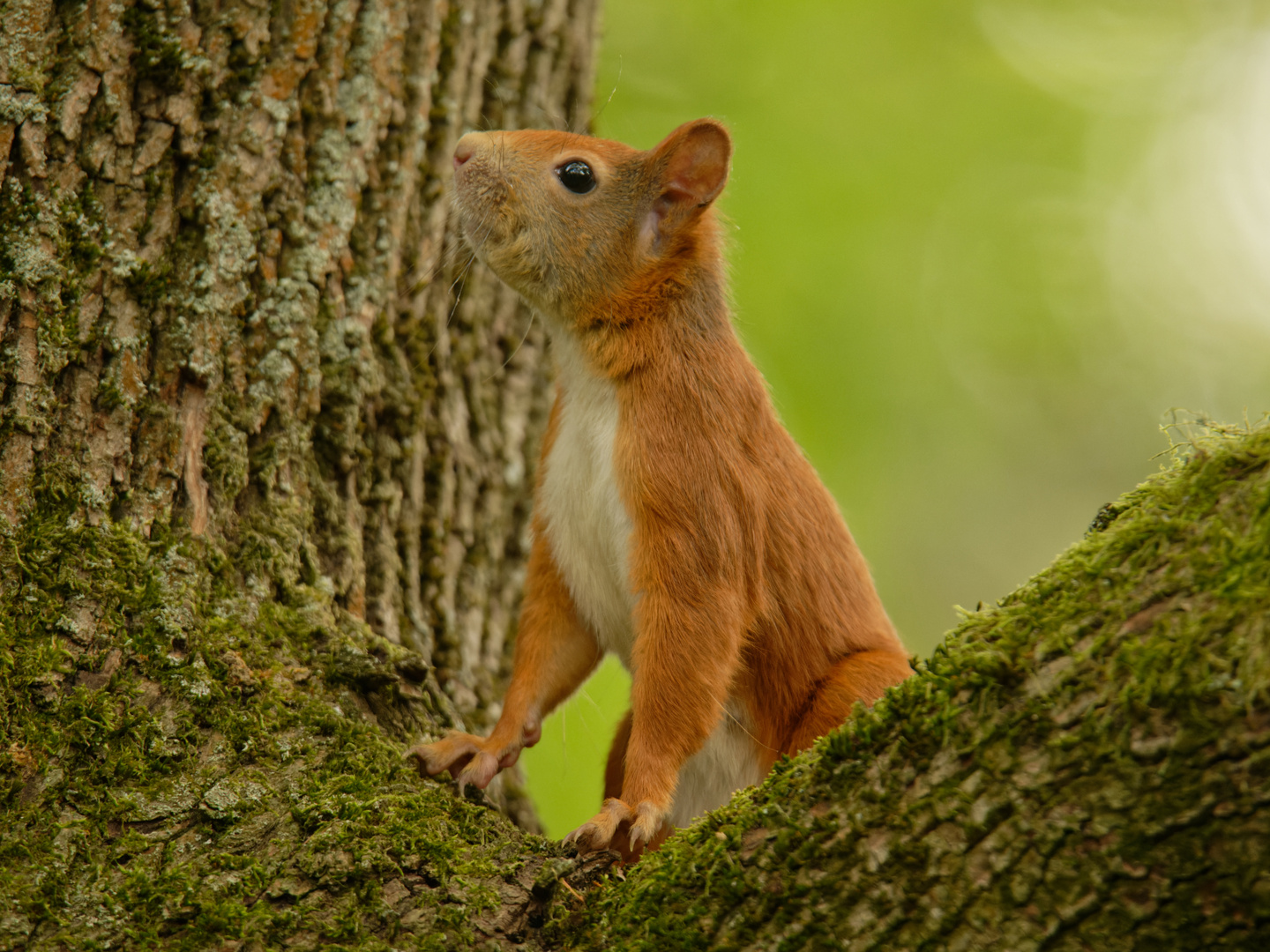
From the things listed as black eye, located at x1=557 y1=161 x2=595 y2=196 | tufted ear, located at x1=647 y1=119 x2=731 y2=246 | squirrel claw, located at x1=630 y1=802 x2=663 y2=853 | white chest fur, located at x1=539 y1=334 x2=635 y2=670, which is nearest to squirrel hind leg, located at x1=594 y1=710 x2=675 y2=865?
white chest fur, located at x1=539 y1=334 x2=635 y2=670

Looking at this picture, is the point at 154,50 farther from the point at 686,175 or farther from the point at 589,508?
the point at 589,508

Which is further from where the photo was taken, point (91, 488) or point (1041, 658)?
point (91, 488)

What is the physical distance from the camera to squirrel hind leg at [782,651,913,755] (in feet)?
10.9

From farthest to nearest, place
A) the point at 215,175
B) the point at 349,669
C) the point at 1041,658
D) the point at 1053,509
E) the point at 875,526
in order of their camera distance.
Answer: the point at 1053,509 → the point at 875,526 → the point at 215,175 → the point at 349,669 → the point at 1041,658

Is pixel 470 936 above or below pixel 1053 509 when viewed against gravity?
above

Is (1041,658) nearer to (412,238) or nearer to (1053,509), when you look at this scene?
(412,238)

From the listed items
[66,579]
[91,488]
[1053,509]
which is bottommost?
[1053,509]

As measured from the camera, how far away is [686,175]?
388 centimetres

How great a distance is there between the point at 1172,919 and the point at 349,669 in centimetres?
220

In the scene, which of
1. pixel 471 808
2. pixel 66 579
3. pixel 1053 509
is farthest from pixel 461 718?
pixel 1053 509

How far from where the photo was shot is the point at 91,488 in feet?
9.33

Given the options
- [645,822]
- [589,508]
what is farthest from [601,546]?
[645,822]

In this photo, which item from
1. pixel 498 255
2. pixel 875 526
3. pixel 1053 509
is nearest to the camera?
pixel 498 255

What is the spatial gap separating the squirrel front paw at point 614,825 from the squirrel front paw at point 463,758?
0.43 meters
